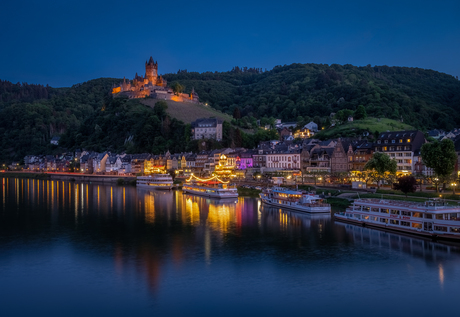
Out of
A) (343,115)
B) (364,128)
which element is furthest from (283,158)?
(343,115)

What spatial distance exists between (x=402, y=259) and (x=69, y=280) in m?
17.8

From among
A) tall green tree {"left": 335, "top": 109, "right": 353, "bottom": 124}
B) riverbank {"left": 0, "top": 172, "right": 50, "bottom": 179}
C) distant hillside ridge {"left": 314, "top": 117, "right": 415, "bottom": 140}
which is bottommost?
riverbank {"left": 0, "top": 172, "right": 50, "bottom": 179}

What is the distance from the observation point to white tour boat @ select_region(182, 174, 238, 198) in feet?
172

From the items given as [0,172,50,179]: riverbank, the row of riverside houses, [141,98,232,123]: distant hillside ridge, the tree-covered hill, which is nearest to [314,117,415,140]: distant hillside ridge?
the row of riverside houses

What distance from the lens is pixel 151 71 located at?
138m

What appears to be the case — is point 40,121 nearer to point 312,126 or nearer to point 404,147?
point 312,126

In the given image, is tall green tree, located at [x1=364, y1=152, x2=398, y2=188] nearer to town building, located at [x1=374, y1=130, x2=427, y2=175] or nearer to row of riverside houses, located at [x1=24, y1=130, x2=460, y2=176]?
row of riverside houses, located at [x1=24, y1=130, x2=460, y2=176]

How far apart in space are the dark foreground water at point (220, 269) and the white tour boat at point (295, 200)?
Answer: 1.87 m

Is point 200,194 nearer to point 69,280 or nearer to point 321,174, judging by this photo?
point 321,174

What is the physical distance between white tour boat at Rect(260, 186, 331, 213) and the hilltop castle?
86734mm

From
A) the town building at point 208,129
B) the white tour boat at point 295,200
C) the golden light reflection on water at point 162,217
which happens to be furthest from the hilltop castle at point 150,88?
the white tour boat at point 295,200

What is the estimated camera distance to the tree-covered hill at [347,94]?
101m

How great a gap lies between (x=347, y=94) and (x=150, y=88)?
5648cm

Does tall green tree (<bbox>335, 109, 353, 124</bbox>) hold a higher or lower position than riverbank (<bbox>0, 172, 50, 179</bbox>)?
higher
